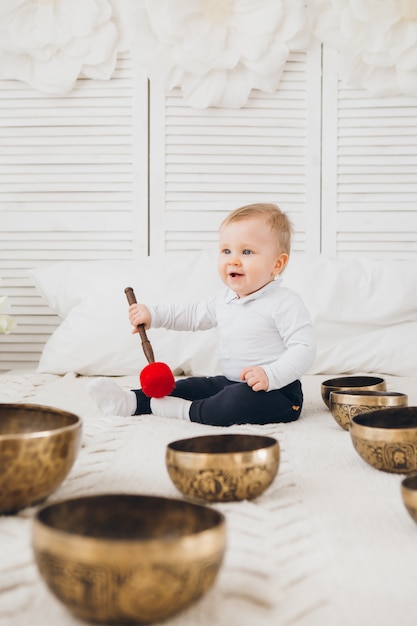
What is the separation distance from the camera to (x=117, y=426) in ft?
4.06

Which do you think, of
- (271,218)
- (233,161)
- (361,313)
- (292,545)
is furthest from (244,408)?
(233,161)

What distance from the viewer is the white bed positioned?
53 centimetres

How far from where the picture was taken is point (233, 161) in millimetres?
2553

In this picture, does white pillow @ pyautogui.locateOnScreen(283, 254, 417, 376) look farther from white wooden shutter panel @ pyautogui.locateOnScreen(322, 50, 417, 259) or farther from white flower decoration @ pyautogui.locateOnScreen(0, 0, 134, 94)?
white flower decoration @ pyautogui.locateOnScreen(0, 0, 134, 94)

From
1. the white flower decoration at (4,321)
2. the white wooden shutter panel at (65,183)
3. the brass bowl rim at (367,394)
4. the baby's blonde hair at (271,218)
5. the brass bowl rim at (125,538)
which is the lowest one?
the brass bowl rim at (367,394)

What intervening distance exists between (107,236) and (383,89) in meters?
1.12

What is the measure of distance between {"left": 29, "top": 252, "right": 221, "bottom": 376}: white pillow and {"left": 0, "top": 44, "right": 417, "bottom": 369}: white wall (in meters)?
0.37

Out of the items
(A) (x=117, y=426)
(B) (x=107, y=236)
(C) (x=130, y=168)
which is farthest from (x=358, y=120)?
(A) (x=117, y=426)

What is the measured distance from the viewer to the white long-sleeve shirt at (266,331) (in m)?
1.41

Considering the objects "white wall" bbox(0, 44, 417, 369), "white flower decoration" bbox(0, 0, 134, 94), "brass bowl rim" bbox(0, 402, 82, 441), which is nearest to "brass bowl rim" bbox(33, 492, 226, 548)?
"brass bowl rim" bbox(0, 402, 82, 441)

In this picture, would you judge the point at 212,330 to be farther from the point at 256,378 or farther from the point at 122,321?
the point at 256,378

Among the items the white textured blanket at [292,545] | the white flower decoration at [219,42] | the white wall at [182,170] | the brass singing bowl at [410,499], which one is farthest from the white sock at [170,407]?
the white flower decoration at [219,42]

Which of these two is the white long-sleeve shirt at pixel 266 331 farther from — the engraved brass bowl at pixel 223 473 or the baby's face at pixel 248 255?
the engraved brass bowl at pixel 223 473

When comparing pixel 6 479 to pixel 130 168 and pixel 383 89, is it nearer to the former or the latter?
Result: pixel 130 168
